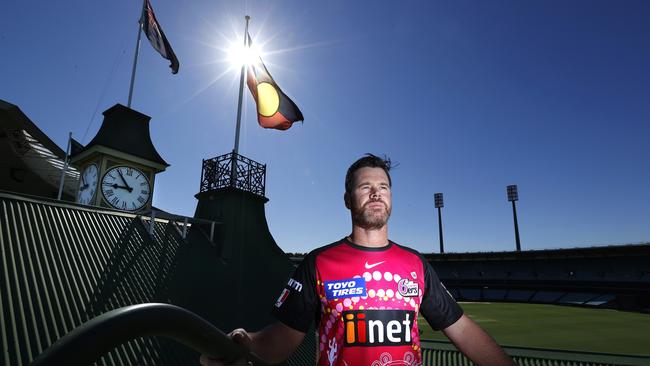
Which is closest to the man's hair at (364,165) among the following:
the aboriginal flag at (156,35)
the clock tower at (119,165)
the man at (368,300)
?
the man at (368,300)

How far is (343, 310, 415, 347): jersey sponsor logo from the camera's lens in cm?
239

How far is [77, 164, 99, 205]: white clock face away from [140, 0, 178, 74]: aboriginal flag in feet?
19.5

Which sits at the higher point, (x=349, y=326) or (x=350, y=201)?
(x=350, y=201)

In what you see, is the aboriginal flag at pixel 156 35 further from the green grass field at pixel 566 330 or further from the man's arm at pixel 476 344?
the green grass field at pixel 566 330

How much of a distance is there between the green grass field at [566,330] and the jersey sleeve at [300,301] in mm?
21801

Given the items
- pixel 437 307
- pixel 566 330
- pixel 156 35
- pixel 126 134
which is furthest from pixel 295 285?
pixel 566 330

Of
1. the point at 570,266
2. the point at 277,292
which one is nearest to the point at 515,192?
the point at 570,266

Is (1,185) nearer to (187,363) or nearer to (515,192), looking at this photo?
(187,363)

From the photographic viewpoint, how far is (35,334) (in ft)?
19.9

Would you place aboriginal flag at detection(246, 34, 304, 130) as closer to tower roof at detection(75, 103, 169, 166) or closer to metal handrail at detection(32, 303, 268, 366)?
tower roof at detection(75, 103, 169, 166)

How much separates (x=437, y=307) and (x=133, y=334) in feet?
7.80

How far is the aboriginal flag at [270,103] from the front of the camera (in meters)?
13.8

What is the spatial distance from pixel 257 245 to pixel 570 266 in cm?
4667

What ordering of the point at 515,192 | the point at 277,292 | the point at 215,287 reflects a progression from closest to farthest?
the point at 215,287 < the point at 277,292 < the point at 515,192
